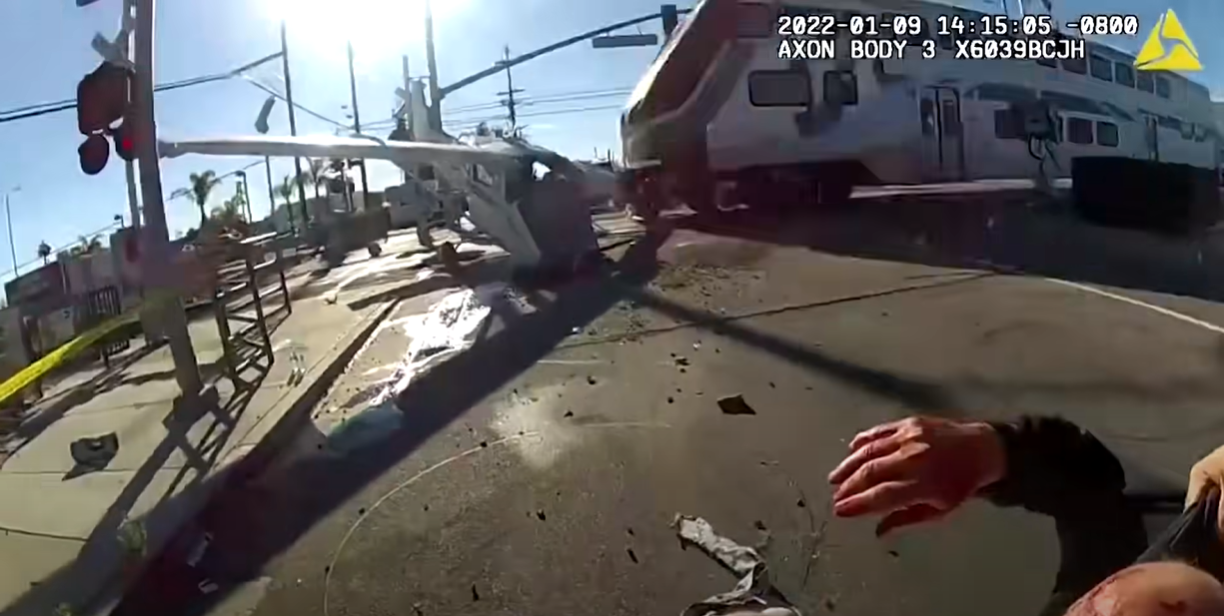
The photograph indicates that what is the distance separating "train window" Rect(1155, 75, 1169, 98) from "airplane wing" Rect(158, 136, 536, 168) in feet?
3.30

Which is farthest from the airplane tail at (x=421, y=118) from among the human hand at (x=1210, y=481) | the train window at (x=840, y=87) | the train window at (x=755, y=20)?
the human hand at (x=1210, y=481)

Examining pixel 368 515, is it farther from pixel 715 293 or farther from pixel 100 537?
pixel 715 293

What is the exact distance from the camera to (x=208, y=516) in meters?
1.13

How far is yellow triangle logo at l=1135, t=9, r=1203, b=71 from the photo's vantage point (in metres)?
1.24

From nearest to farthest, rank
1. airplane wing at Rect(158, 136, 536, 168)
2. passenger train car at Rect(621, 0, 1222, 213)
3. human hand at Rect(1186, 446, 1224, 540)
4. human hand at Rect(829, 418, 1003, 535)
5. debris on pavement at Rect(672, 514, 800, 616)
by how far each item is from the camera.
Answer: human hand at Rect(1186, 446, 1224, 540), human hand at Rect(829, 418, 1003, 535), debris on pavement at Rect(672, 514, 800, 616), airplane wing at Rect(158, 136, 536, 168), passenger train car at Rect(621, 0, 1222, 213)

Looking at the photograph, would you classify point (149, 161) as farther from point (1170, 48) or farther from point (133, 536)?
point (1170, 48)

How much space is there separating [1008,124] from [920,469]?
1.03 meters

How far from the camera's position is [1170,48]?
1.25 meters

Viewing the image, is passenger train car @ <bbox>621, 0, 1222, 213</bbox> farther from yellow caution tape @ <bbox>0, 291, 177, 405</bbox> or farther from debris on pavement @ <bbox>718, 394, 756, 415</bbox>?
yellow caution tape @ <bbox>0, 291, 177, 405</bbox>

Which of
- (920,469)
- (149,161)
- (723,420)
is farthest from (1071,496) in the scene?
(149,161)

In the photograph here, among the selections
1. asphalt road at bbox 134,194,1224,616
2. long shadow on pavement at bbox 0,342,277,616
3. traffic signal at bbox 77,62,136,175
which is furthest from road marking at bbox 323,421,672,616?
traffic signal at bbox 77,62,136,175

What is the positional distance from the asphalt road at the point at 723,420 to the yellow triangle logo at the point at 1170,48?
1.15 feet

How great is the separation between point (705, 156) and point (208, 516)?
0.87 m

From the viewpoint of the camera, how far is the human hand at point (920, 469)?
76 cm
